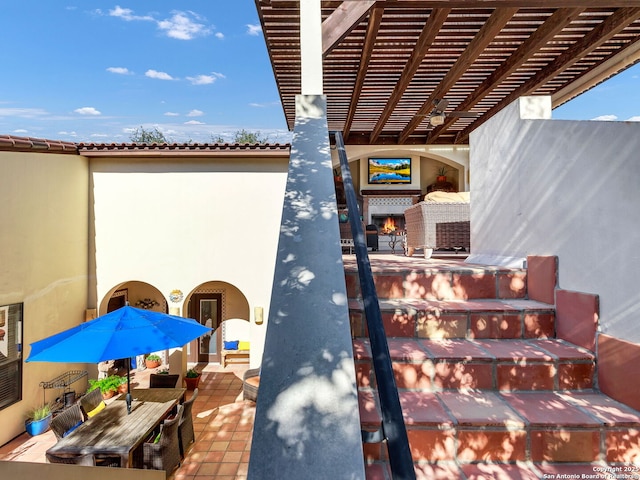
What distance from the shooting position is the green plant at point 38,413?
6781 mm

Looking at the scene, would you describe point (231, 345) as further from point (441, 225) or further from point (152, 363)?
point (441, 225)

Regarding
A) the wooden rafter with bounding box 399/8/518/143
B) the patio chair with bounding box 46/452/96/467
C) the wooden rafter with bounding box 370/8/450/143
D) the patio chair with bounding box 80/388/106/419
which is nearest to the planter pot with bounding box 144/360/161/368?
the patio chair with bounding box 80/388/106/419

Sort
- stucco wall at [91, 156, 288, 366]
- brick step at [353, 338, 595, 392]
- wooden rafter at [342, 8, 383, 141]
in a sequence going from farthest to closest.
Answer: stucco wall at [91, 156, 288, 366] → wooden rafter at [342, 8, 383, 141] → brick step at [353, 338, 595, 392]

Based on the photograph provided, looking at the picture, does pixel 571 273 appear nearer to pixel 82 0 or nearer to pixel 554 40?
pixel 554 40

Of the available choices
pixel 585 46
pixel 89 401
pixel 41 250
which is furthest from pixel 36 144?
pixel 585 46

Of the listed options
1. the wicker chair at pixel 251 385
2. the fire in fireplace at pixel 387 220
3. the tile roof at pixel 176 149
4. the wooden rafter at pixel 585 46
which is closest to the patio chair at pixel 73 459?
the wicker chair at pixel 251 385

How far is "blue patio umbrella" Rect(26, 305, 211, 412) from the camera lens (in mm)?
4215

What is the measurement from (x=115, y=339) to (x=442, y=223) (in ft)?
15.8

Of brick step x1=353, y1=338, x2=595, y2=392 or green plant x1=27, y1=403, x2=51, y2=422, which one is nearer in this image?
brick step x1=353, y1=338, x2=595, y2=392

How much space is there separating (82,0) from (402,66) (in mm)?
102556

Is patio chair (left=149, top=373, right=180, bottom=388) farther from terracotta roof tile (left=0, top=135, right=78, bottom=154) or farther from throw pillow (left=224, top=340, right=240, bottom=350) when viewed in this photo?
terracotta roof tile (left=0, top=135, right=78, bottom=154)

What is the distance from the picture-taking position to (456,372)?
1.86 meters

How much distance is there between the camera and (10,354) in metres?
6.53

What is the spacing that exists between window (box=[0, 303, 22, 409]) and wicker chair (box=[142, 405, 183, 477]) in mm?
3946
